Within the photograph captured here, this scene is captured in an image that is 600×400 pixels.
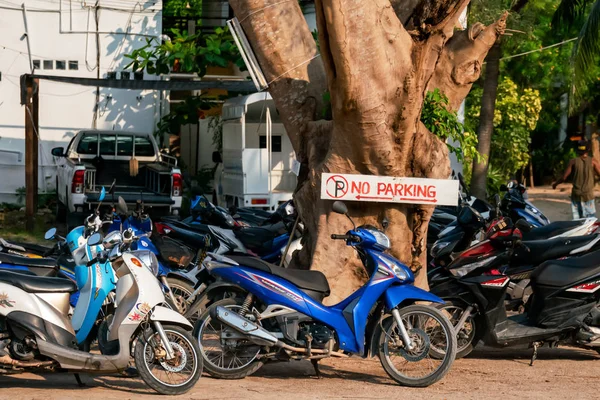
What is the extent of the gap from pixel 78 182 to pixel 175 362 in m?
8.69

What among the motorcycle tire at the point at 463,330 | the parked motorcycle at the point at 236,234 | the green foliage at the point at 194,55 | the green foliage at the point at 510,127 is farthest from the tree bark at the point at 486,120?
the motorcycle tire at the point at 463,330

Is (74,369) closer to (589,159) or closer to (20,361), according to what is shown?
(20,361)

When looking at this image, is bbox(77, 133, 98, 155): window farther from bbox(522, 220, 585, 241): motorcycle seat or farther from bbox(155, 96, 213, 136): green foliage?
bbox(522, 220, 585, 241): motorcycle seat

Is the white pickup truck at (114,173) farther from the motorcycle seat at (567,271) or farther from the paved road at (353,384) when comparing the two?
the motorcycle seat at (567,271)

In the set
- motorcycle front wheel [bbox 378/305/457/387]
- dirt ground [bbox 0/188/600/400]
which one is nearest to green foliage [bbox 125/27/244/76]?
dirt ground [bbox 0/188/600/400]

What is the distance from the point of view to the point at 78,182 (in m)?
14.9

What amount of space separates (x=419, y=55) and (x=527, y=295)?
2.76m

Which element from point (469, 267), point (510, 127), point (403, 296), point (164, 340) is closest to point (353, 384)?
point (403, 296)

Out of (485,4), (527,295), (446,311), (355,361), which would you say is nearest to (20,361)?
(355,361)

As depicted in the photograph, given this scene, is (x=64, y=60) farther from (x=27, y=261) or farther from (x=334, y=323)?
(x=334, y=323)

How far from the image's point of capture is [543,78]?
24953mm

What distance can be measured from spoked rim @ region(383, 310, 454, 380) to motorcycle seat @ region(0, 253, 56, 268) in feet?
10.1

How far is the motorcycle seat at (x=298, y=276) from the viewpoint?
7.26 m

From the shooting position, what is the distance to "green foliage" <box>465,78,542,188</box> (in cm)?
2248
